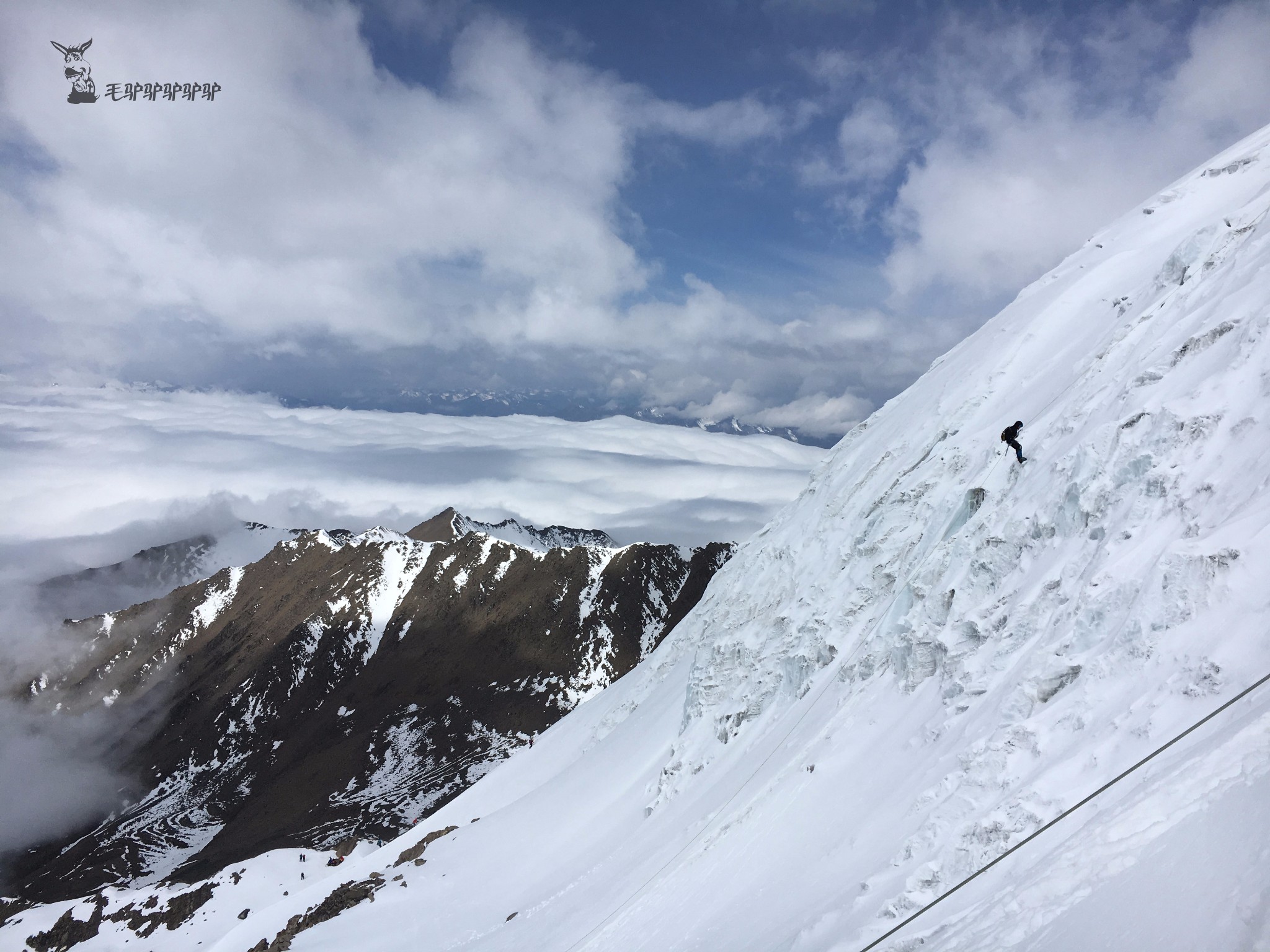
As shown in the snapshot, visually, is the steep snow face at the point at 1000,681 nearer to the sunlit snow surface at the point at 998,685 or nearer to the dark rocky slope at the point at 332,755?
the sunlit snow surface at the point at 998,685

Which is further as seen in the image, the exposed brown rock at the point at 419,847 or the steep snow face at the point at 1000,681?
the exposed brown rock at the point at 419,847

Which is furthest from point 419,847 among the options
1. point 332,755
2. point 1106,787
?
point 332,755

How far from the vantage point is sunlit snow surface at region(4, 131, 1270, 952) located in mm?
11602

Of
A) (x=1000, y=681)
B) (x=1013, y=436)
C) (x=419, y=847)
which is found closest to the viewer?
(x=1000, y=681)

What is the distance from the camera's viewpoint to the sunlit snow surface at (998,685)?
38.1 ft

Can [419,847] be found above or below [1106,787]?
below

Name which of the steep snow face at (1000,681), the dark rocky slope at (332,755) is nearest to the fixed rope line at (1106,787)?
the steep snow face at (1000,681)

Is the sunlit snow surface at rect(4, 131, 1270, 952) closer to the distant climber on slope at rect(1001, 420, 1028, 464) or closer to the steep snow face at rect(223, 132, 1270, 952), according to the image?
the steep snow face at rect(223, 132, 1270, 952)

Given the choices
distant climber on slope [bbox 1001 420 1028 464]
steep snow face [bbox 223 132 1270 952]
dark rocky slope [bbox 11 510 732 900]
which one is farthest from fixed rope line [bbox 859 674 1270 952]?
dark rocky slope [bbox 11 510 732 900]

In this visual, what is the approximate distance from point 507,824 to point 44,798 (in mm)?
224211

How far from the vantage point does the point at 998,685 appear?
20062 mm

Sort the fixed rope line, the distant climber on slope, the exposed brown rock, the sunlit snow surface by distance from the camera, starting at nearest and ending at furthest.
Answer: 1. the sunlit snow surface
2. the fixed rope line
3. the distant climber on slope
4. the exposed brown rock

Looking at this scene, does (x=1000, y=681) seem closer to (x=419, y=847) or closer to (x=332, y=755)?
(x=419, y=847)

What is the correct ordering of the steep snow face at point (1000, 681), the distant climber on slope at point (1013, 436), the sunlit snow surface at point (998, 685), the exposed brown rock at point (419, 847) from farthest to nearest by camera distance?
the exposed brown rock at point (419, 847), the distant climber on slope at point (1013, 436), the steep snow face at point (1000, 681), the sunlit snow surface at point (998, 685)
